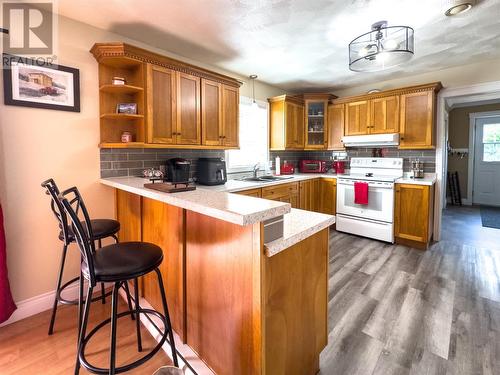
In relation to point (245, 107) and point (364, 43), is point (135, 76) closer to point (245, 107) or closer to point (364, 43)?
point (245, 107)

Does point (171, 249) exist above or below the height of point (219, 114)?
below

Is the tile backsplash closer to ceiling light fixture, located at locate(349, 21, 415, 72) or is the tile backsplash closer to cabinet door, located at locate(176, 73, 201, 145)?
cabinet door, located at locate(176, 73, 201, 145)

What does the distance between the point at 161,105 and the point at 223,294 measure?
1.93 m

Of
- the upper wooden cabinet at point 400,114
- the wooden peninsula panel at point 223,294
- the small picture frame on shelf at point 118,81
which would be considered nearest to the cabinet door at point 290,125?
the upper wooden cabinet at point 400,114

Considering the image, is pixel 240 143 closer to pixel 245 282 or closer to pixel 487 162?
pixel 245 282

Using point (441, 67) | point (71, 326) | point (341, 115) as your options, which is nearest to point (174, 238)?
point (71, 326)

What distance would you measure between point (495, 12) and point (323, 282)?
2.70 metres

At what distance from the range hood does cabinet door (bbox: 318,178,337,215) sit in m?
0.67

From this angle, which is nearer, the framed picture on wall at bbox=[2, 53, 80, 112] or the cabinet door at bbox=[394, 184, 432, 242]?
the framed picture on wall at bbox=[2, 53, 80, 112]

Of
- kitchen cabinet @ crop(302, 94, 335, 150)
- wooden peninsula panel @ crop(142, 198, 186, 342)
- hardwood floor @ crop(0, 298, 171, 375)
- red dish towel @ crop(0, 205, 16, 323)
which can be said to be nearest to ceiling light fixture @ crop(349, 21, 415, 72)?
wooden peninsula panel @ crop(142, 198, 186, 342)

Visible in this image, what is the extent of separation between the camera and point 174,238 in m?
1.62

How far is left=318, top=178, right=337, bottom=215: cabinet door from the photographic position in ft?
14.0

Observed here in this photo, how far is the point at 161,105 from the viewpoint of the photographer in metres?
2.50

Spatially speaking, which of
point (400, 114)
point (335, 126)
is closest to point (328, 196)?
point (335, 126)
